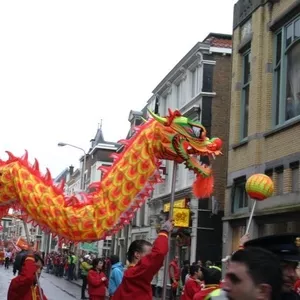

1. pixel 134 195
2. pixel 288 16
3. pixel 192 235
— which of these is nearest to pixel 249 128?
pixel 288 16

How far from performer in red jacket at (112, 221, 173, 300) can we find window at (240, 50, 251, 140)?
46.4 ft

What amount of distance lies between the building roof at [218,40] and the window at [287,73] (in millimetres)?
8837

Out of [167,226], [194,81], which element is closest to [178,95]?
[194,81]

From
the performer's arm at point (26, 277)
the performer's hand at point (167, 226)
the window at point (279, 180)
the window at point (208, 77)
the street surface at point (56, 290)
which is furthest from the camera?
the window at point (208, 77)

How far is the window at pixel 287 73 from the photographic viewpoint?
17.1 meters

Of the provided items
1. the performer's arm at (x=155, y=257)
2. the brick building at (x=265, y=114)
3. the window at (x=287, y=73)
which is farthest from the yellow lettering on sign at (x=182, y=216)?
the performer's arm at (x=155, y=257)

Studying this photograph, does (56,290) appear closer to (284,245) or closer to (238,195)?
(238,195)

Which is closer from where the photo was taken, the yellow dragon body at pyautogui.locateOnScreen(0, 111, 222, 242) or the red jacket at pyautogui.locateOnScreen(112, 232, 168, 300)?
the red jacket at pyautogui.locateOnScreen(112, 232, 168, 300)

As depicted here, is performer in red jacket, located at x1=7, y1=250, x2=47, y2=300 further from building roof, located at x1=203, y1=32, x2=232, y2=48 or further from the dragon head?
building roof, located at x1=203, y1=32, x2=232, y2=48

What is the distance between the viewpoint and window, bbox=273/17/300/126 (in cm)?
1712

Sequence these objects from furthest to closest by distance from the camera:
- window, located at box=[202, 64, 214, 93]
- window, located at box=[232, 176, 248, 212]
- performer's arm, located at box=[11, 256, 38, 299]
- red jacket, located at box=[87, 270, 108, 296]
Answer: window, located at box=[202, 64, 214, 93] → window, located at box=[232, 176, 248, 212] → red jacket, located at box=[87, 270, 108, 296] → performer's arm, located at box=[11, 256, 38, 299]

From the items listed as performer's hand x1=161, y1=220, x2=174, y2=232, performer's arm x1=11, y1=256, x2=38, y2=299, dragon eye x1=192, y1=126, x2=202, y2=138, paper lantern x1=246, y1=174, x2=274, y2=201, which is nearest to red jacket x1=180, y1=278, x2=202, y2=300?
paper lantern x1=246, y1=174, x2=274, y2=201

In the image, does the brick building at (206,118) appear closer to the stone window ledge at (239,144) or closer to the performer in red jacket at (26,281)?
the stone window ledge at (239,144)

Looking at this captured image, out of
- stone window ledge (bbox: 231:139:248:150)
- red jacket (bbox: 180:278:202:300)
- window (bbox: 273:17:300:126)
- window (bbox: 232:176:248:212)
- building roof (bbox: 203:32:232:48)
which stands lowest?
red jacket (bbox: 180:278:202:300)
